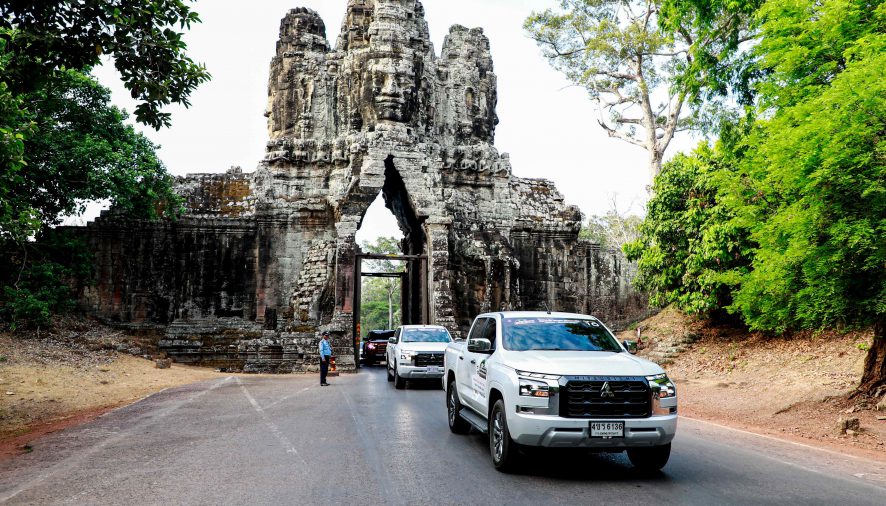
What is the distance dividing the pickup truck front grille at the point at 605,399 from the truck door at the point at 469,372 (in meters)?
1.75

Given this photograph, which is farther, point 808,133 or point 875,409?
point 875,409

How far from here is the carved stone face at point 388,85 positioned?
25406 mm

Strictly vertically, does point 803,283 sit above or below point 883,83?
below

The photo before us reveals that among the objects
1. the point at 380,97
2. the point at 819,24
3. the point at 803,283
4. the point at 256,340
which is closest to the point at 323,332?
the point at 256,340

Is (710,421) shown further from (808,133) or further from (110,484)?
(110,484)

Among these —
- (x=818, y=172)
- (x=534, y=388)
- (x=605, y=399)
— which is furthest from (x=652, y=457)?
(x=818, y=172)

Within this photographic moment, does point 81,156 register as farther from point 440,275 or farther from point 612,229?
point 612,229

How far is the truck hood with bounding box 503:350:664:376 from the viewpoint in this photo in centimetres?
640

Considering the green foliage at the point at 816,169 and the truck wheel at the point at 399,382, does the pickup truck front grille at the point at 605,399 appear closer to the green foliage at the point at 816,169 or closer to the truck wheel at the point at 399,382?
the green foliage at the point at 816,169

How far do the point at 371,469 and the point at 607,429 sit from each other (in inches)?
101

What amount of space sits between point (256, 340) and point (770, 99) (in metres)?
17.6

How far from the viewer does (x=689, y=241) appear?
2094 cm

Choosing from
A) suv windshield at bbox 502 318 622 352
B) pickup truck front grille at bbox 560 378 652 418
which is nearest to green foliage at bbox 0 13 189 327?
suv windshield at bbox 502 318 622 352

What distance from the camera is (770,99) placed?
1101 centimetres
